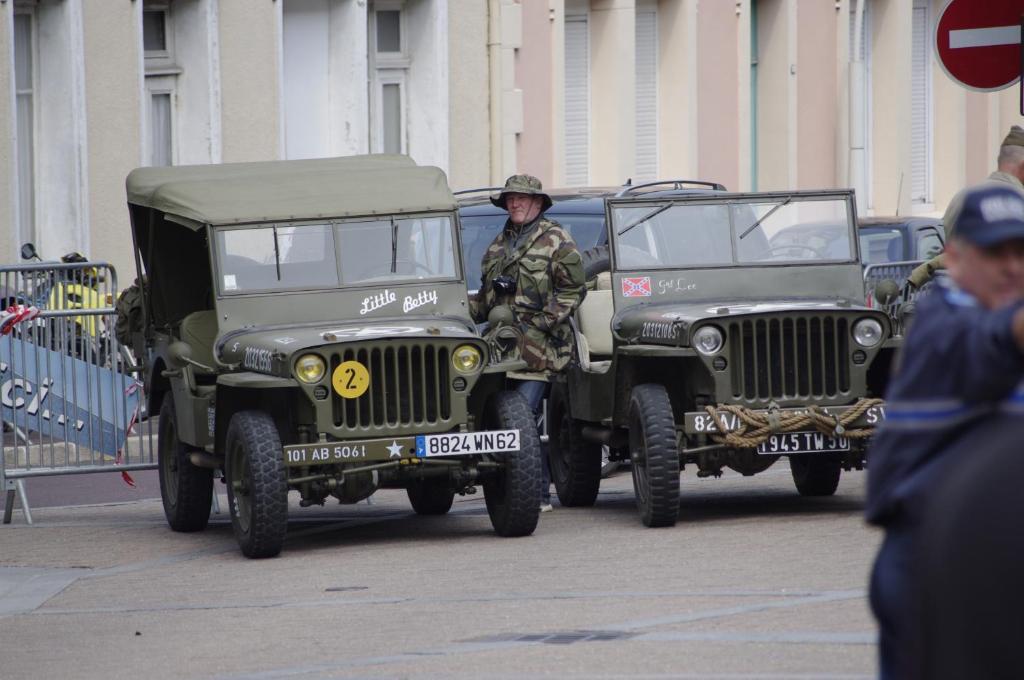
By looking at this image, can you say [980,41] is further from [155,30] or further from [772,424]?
[155,30]

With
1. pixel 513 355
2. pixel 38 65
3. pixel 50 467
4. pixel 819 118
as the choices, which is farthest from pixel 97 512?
pixel 819 118

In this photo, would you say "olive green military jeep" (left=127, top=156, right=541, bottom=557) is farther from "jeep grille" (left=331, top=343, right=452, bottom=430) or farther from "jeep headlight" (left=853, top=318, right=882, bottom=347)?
"jeep headlight" (left=853, top=318, right=882, bottom=347)

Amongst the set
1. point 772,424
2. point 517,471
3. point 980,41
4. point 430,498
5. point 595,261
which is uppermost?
point 980,41

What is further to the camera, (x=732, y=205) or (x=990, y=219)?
(x=732, y=205)

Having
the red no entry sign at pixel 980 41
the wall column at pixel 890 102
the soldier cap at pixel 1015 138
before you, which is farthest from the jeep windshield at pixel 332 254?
the wall column at pixel 890 102

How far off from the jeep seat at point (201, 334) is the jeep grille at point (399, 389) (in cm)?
163

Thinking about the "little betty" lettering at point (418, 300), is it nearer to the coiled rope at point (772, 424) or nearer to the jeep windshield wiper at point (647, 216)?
the jeep windshield wiper at point (647, 216)

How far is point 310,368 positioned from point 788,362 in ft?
8.40

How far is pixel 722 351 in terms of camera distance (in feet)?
36.8

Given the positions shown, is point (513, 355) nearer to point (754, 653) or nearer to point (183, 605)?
point (183, 605)

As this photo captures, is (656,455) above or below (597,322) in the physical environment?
below

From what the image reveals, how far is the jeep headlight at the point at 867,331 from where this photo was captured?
37.1ft

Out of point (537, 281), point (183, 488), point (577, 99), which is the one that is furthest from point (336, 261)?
point (577, 99)

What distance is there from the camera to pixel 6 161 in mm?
18719
